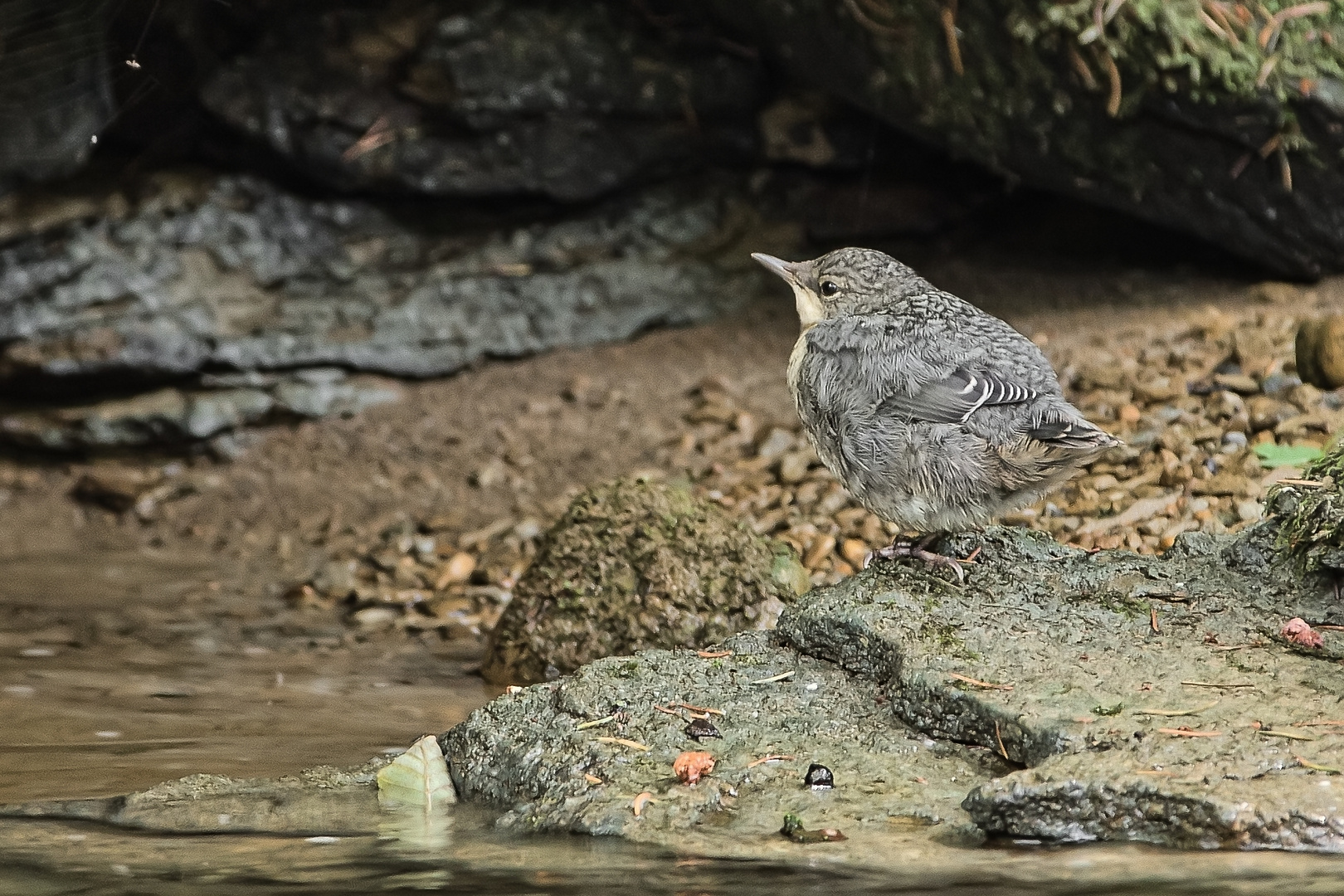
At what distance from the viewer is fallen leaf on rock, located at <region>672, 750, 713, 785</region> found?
351 centimetres

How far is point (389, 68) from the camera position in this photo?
9.12 meters

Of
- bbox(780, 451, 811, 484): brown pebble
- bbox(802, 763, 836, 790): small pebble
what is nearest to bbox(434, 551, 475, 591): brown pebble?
bbox(780, 451, 811, 484): brown pebble

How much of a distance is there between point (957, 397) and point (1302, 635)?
120cm

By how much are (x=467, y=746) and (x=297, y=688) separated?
1.96 m

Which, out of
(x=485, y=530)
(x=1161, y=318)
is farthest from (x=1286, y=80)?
(x=485, y=530)

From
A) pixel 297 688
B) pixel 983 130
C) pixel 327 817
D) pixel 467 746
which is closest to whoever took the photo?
pixel 327 817

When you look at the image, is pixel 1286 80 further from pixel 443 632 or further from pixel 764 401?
pixel 443 632

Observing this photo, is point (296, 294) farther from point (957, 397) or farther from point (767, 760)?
point (767, 760)

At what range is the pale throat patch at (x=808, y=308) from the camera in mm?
5055

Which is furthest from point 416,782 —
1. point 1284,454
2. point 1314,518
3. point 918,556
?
point 1284,454

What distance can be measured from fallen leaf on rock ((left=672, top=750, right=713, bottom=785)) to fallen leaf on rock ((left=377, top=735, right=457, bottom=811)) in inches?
27.7

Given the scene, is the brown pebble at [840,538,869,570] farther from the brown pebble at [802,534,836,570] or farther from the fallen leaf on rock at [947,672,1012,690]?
the fallen leaf on rock at [947,672,1012,690]

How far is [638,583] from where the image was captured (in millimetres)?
5594

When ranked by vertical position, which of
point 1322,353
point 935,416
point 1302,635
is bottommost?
point 1302,635
